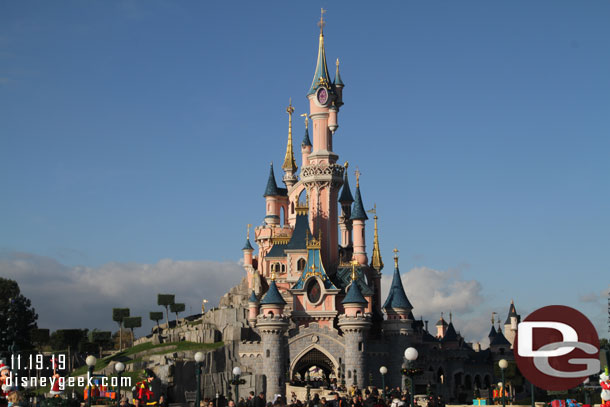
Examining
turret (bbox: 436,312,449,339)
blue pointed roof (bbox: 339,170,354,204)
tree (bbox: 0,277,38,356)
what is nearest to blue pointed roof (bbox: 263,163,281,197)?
blue pointed roof (bbox: 339,170,354,204)

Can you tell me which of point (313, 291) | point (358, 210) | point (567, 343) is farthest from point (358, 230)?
point (567, 343)

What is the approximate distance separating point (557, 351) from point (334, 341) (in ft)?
129

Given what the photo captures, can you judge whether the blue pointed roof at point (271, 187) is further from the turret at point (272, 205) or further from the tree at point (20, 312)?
the tree at point (20, 312)

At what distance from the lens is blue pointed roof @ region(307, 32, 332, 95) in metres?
77.4

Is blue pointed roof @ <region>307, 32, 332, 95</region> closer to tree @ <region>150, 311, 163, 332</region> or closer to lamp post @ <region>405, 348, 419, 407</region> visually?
tree @ <region>150, 311, 163, 332</region>

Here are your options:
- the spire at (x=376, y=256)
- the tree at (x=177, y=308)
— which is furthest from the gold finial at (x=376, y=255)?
the tree at (x=177, y=308)

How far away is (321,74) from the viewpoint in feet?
257

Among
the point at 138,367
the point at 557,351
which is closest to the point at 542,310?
the point at 557,351

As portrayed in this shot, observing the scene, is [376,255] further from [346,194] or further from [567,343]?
[567,343]

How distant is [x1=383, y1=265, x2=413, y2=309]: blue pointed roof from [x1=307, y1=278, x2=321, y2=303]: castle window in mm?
6066

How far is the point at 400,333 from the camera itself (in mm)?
69188

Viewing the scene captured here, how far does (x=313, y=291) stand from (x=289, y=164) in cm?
2666

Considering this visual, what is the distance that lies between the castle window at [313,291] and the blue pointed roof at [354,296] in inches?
117

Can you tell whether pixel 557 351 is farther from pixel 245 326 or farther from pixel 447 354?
pixel 447 354
